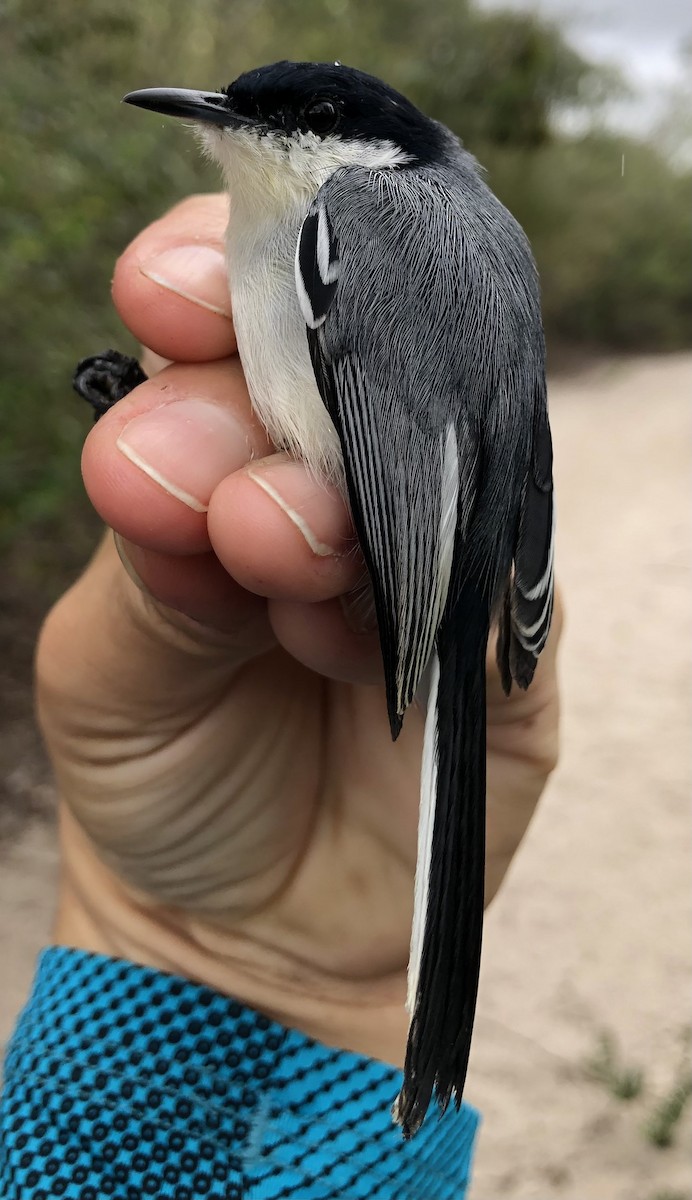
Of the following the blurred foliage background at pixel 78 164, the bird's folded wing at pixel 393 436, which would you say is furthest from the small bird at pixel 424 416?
the blurred foliage background at pixel 78 164

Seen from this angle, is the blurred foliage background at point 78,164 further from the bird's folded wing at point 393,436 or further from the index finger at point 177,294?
the bird's folded wing at point 393,436

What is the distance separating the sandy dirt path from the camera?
6.12 ft

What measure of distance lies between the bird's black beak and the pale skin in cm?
11

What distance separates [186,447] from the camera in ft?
2.39

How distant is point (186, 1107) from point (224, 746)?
37 centimetres

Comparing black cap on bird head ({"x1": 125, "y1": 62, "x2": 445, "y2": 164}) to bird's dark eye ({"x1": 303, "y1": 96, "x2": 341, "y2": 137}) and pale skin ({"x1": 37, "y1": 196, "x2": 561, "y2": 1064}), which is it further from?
pale skin ({"x1": 37, "y1": 196, "x2": 561, "y2": 1064})

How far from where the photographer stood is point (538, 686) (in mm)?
981

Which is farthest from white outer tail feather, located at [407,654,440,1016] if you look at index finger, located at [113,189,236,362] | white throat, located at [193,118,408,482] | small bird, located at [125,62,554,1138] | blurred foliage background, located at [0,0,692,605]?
blurred foliage background, located at [0,0,692,605]

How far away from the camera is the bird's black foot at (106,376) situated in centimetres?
102

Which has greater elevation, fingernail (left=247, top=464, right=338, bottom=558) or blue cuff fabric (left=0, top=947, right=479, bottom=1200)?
fingernail (left=247, top=464, right=338, bottom=558)

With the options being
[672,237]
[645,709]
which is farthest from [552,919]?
[672,237]

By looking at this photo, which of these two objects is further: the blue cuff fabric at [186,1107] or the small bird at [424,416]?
the blue cuff fabric at [186,1107]

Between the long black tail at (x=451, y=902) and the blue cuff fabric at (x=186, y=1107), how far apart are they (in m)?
0.23

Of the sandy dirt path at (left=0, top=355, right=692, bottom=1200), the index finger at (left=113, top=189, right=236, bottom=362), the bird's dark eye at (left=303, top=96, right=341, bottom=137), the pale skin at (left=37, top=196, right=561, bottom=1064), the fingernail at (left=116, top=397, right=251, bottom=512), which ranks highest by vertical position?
the bird's dark eye at (left=303, top=96, right=341, bottom=137)
